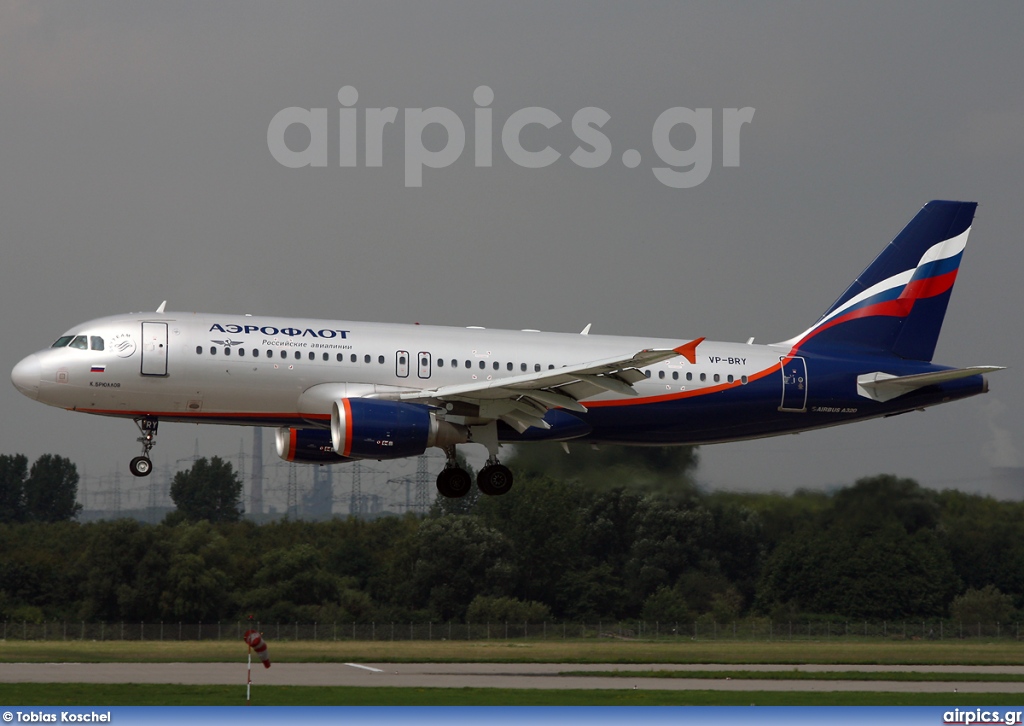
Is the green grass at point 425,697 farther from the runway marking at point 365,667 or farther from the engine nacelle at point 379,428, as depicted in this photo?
the runway marking at point 365,667

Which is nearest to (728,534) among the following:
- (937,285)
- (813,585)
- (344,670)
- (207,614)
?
(813,585)

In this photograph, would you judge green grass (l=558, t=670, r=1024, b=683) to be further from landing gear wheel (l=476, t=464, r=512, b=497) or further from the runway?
landing gear wheel (l=476, t=464, r=512, b=497)

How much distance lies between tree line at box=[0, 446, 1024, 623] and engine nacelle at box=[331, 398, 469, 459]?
7691 mm

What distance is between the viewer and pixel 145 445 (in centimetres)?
3597

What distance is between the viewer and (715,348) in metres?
38.6

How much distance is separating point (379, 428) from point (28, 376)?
8688 millimetres

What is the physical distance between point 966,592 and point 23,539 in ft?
177

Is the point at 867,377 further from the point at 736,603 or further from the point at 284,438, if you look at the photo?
the point at 736,603

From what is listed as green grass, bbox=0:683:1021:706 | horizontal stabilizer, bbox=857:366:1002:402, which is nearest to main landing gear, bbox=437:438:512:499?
green grass, bbox=0:683:1021:706

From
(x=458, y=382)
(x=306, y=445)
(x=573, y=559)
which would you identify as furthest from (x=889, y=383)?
(x=573, y=559)

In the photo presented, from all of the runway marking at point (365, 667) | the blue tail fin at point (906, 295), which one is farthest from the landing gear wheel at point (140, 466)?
the blue tail fin at point (906, 295)

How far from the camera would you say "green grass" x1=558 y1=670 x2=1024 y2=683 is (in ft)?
122

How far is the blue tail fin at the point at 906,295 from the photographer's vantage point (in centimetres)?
4075

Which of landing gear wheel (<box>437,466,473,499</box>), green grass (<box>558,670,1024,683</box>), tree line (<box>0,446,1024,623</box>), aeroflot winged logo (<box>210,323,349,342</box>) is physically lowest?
green grass (<box>558,670,1024,683</box>)
